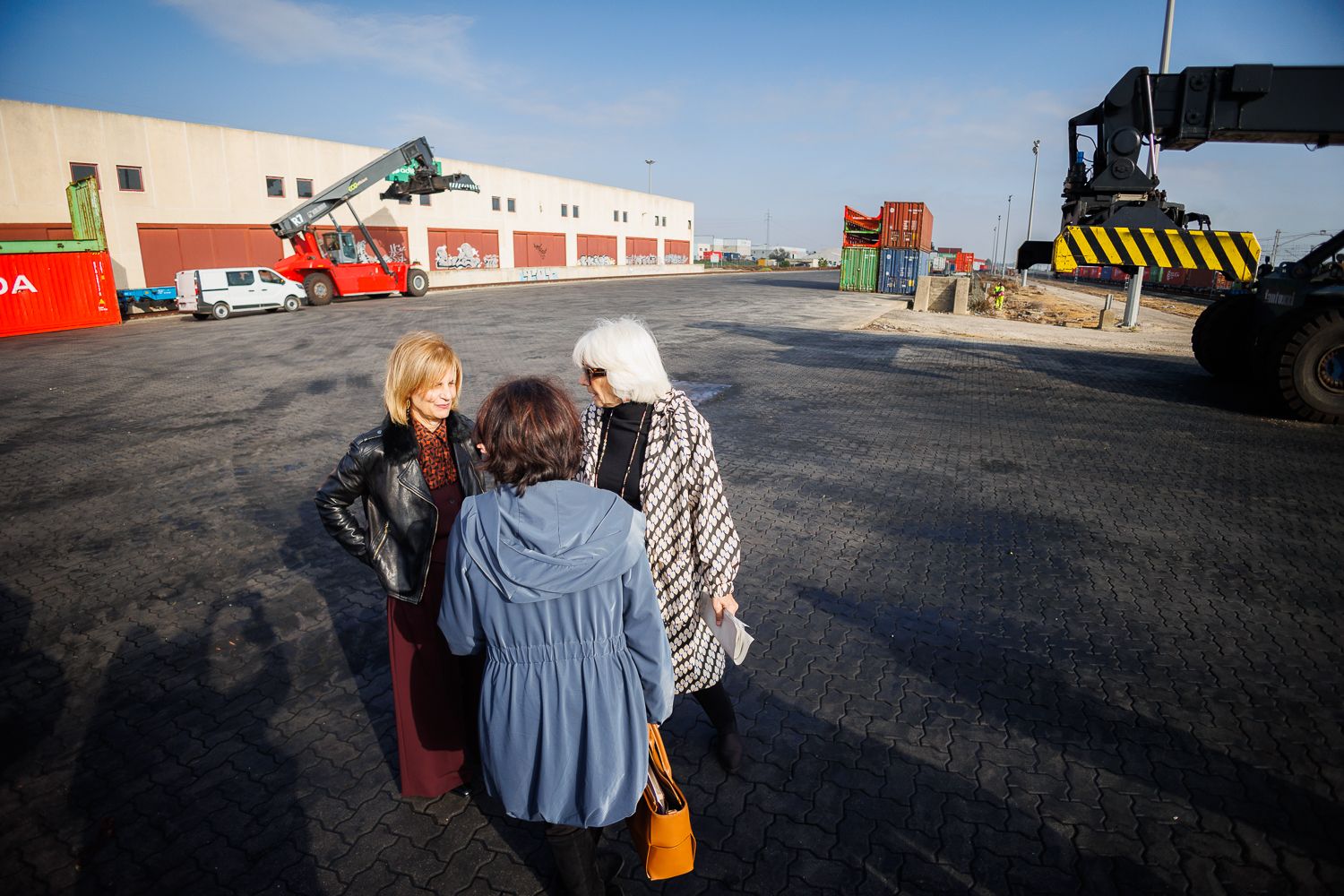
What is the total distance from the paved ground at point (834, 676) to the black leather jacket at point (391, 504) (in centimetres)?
106

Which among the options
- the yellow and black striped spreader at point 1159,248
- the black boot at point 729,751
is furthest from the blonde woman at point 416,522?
the yellow and black striped spreader at point 1159,248

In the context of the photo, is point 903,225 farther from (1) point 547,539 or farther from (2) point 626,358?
(1) point 547,539

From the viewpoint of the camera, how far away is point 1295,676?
12.3ft

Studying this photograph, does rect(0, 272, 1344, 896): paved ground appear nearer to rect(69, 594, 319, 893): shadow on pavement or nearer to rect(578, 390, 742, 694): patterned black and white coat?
rect(69, 594, 319, 893): shadow on pavement

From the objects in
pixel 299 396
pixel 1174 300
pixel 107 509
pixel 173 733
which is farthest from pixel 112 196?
pixel 1174 300

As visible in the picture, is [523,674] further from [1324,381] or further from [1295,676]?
[1324,381]

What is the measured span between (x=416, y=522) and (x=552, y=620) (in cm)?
96

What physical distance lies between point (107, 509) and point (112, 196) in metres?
26.7

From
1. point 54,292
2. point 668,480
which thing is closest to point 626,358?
point 668,480

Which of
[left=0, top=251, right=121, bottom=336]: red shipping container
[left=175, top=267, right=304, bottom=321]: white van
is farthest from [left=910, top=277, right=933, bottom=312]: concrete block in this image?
[left=0, top=251, right=121, bottom=336]: red shipping container

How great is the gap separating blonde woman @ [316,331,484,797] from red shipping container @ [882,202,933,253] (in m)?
38.4

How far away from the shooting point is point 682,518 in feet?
9.01

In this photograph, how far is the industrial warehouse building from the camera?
24344 mm

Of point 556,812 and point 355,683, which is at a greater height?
point 556,812
